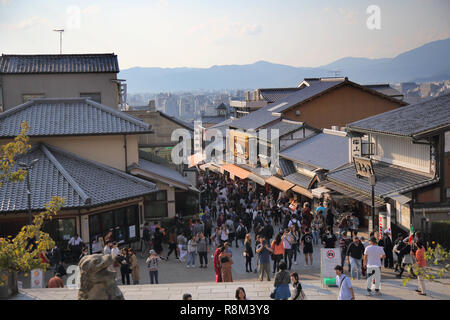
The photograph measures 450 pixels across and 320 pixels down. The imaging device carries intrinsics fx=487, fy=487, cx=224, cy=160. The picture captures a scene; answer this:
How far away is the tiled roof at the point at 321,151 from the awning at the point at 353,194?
6.35 ft

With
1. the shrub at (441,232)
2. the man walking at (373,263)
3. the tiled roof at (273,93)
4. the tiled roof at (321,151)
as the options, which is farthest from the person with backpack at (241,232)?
the tiled roof at (273,93)

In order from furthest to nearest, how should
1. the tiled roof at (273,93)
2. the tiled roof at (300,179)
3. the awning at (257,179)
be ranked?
the tiled roof at (273,93)
the awning at (257,179)
the tiled roof at (300,179)

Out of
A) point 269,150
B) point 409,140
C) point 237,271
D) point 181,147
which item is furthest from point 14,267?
point 269,150

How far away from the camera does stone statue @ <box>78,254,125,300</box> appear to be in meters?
9.85

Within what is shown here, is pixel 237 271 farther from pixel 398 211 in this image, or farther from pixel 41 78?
pixel 41 78

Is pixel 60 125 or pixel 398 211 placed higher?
pixel 60 125

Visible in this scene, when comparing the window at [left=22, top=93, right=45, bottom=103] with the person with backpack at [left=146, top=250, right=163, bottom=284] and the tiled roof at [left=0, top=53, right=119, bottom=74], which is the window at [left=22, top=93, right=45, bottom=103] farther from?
the person with backpack at [left=146, top=250, right=163, bottom=284]

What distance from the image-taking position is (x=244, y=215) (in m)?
24.6

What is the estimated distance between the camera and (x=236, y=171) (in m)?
38.7

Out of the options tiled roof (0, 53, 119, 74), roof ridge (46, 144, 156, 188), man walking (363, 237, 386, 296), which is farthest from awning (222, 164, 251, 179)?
man walking (363, 237, 386, 296)

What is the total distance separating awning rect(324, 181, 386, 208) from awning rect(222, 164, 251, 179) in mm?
12111

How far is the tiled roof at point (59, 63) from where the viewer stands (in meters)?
31.9

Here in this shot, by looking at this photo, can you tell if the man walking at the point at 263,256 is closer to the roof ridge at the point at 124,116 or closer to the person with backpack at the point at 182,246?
the person with backpack at the point at 182,246
